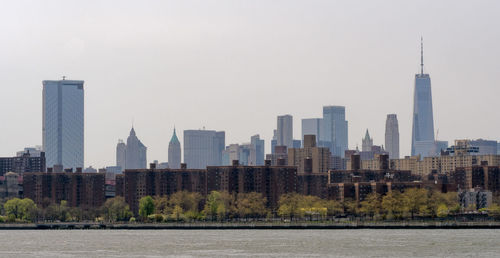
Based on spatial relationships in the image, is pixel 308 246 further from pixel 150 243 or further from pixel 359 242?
pixel 150 243

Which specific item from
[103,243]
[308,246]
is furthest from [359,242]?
[103,243]

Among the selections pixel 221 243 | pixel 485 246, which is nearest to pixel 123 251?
pixel 221 243

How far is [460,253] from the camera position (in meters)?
160

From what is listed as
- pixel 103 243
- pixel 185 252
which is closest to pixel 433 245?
pixel 185 252

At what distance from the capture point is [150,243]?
7633 inches

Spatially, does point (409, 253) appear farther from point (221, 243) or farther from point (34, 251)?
point (34, 251)

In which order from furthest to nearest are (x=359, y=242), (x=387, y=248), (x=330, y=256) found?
(x=359, y=242), (x=387, y=248), (x=330, y=256)

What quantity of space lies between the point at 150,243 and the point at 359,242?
3346cm

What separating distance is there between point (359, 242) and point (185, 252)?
32925 mm

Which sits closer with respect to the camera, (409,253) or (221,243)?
(409,253)

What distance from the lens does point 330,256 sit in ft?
514

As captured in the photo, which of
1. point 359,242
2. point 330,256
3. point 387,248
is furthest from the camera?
point 359,242

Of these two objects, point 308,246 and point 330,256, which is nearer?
point 330,256

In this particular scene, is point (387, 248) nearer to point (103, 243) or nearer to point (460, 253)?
point (460, 253)
